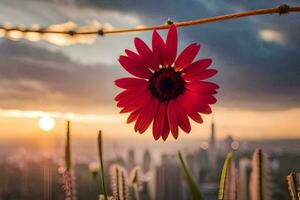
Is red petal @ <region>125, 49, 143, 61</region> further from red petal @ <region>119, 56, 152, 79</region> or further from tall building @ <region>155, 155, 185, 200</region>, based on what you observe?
tall building @ <region>155, 155, 185, 200</region>

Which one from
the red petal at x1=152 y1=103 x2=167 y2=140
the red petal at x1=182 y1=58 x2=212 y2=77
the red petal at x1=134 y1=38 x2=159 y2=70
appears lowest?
the red petal at x1=152 y1=103 x2=167 y2=140

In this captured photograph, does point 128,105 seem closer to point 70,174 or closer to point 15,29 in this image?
point 70,174

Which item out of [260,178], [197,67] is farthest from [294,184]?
[197,67]

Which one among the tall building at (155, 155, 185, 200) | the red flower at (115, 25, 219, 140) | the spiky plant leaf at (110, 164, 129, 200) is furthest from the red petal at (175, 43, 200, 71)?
the tall building at (155, 155, 185, 200)

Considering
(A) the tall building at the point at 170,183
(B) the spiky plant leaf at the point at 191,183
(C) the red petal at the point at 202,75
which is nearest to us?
(B) the spiky plant leaf at the point at 191,183

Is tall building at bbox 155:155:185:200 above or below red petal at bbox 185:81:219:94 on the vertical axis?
below

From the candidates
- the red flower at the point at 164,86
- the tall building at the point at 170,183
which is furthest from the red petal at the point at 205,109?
the tall building at the point at 170,183

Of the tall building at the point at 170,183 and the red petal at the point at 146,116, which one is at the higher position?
the red petal at the point at 146,116

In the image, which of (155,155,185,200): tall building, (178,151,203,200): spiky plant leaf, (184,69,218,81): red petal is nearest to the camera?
(178,151,203,200): spiky plant leaf

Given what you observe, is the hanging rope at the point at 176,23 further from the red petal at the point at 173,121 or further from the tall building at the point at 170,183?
the tall building at the point at 170,183
